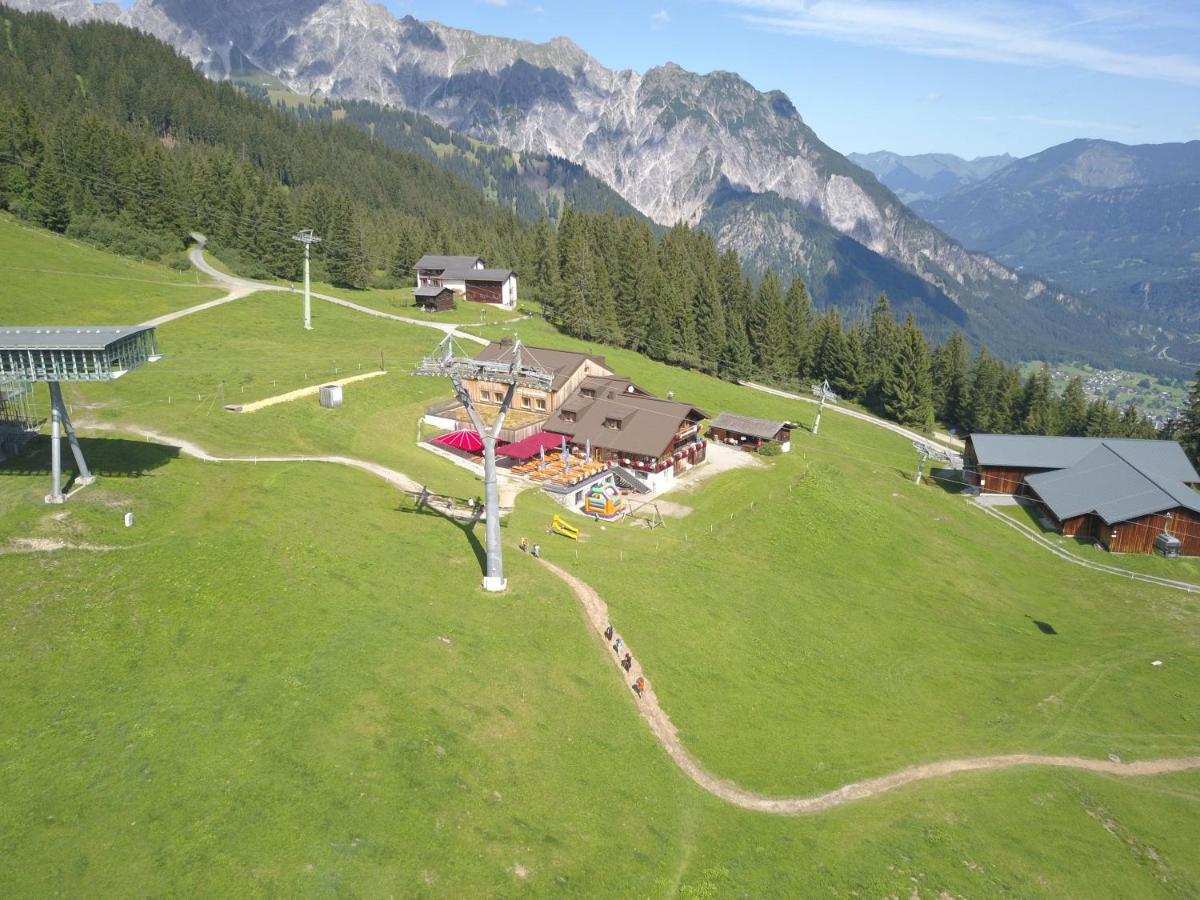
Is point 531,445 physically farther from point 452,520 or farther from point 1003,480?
point 1003,480

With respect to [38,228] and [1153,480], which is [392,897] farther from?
[38,228]

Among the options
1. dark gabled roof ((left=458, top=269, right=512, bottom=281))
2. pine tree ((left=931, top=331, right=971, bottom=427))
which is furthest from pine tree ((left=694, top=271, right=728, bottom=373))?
pine tree ((left=931, top=331, right=971, bottom=427))

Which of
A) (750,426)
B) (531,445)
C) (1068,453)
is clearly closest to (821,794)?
(531,445)

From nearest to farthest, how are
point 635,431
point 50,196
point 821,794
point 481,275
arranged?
1. point 821,794
2. point 635,431
3. point 50,196
4. point 481,275

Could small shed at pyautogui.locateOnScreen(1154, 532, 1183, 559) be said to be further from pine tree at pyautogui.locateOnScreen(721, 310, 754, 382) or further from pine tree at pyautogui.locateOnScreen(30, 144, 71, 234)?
pine tree at pyautogui.locateOnScreen(30, 144, 71, 234)

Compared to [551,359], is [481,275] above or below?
above

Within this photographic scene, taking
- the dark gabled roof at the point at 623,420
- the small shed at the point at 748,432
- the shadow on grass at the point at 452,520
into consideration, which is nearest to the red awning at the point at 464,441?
the dark gabled roof at the point at 623,420
